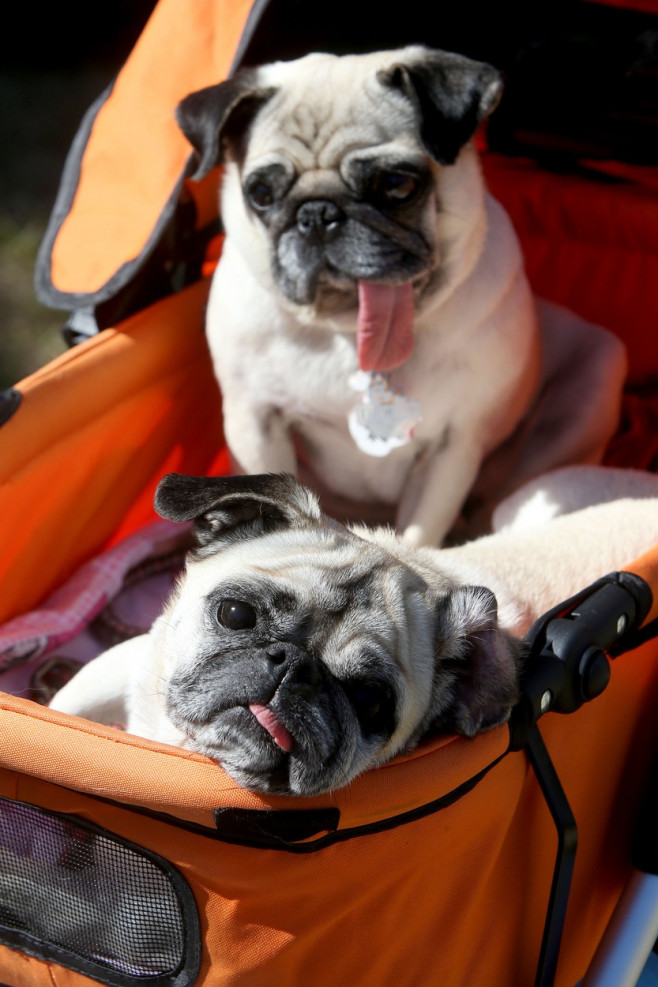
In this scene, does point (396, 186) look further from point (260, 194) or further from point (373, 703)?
point (373, 703)

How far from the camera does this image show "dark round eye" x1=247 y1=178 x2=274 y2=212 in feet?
6.30

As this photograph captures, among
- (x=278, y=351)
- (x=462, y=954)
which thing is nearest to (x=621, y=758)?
(x=462, y=954)

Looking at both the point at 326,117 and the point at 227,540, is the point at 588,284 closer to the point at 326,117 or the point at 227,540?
the point at 326,117

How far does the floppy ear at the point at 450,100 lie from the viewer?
5.89 feet

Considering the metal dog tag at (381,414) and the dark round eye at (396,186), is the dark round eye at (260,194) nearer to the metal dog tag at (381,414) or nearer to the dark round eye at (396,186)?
the dark round eye at (396,186)

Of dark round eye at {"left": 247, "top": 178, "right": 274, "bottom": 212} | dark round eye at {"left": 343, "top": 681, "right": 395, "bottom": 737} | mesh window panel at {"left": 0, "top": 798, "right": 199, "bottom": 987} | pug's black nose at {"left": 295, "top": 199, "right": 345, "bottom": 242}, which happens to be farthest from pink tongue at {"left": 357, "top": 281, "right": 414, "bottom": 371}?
mesh window panel at {"left": 0, "top": 798, "right": 199, "bottom": 987}

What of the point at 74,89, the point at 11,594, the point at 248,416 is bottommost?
the point at 74,89

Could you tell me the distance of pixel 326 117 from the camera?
192 centimetres

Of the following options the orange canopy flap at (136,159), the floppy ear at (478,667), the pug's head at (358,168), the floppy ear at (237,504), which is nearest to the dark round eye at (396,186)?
the pug's head at (358,168)

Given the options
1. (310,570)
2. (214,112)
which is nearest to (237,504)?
(310,570)

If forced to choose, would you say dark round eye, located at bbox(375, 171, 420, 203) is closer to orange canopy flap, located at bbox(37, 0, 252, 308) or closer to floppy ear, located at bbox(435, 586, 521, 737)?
orange canopy flap, located at bbox(37, 0, 252, 308)

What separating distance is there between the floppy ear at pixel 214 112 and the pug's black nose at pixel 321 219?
0.22 m

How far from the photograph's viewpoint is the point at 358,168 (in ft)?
6.06

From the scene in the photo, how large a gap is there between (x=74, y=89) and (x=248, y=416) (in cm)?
413
